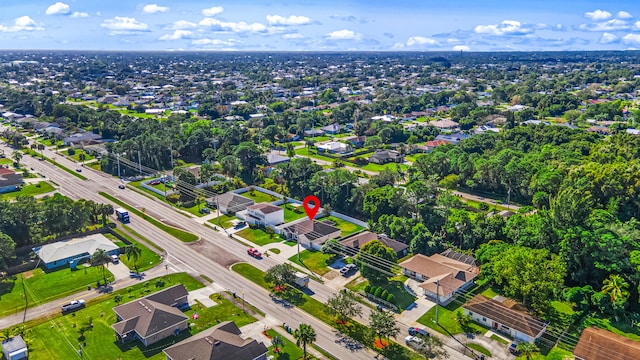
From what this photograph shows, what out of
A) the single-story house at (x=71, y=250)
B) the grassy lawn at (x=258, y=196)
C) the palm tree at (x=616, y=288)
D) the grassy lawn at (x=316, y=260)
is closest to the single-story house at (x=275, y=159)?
the grassy lawn at (x=258, y=196)

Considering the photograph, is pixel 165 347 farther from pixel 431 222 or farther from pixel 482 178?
pixel 482 178

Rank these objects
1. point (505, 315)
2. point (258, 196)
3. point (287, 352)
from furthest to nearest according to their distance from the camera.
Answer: point (258, 196) < point (505, 315) < point (287, 352)

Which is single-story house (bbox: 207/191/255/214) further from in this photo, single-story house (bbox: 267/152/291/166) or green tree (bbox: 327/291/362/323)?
green tree (bbox: 327/291/362/323)

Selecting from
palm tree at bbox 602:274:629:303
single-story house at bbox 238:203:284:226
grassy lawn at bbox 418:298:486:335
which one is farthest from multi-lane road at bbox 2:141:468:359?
palm tree at bbox 602:274:629:303

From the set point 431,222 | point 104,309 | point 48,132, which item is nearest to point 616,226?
point 431,222

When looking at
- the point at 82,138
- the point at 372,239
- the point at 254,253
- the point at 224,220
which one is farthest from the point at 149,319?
the point at 82,138

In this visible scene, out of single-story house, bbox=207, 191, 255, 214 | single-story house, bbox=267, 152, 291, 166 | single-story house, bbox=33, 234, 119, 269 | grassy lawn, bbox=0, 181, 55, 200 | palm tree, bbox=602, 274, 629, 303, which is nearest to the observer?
palm tree, bbox=602, 274, 629, 303

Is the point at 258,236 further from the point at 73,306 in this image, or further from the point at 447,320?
the point at 447,320
